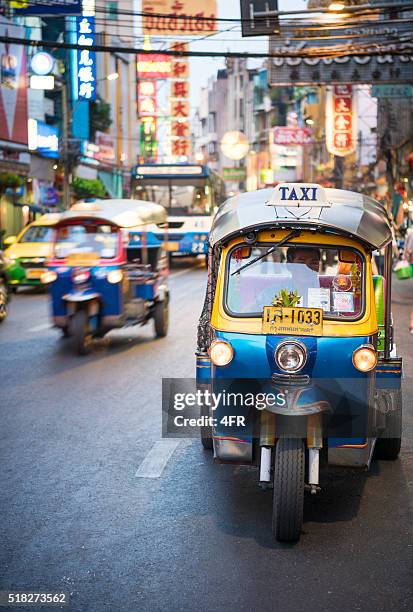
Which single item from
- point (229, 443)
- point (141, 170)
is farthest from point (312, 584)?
point (141, 170)

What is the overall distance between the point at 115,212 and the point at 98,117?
47649 mm

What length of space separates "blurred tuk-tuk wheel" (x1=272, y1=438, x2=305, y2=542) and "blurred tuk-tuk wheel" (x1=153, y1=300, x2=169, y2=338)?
9431mm

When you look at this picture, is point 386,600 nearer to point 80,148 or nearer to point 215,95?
point 80,148

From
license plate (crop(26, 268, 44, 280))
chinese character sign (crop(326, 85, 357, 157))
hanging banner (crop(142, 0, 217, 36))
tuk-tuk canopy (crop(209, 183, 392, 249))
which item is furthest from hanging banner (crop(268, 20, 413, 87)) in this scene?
tuk-tuk canopy (crop(209, 183, 392, 249))

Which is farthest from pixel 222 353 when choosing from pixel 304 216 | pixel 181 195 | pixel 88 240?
pixel 181 195

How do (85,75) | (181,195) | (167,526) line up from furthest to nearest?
(85,75) → (181,195) → (167,526)

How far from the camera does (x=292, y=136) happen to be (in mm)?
55625

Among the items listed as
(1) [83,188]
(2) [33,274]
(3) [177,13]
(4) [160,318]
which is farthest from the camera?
(1) [83,188]

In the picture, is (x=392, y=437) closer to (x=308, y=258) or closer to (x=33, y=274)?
(x=308, y=258)

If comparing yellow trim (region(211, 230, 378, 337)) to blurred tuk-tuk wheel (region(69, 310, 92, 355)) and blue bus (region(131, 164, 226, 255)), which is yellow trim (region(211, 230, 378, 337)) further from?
blue bus (region(131, 164, 226, 255))

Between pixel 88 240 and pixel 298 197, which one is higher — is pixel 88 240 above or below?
below

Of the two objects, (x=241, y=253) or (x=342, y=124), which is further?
(x=342, y=124)

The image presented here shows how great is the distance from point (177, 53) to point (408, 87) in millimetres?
17418

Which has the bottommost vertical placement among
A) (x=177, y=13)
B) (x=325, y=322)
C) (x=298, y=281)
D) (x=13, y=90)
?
(x=325, y=322)
